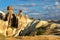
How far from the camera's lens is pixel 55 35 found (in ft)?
30.9

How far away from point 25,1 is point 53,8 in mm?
1253

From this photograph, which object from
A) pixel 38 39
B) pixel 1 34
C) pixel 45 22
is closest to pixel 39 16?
pixel 45 22

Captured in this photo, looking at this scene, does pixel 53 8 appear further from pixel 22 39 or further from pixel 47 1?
pixel 22 39

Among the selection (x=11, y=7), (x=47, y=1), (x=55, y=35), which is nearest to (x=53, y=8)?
(x=47, y=1)

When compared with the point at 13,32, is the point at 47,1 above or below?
above

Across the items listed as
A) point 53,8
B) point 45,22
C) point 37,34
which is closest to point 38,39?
point 37,34

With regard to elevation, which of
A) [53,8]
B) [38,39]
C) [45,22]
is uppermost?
[53,8]

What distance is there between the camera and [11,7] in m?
9.55

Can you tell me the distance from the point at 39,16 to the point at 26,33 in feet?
3.03

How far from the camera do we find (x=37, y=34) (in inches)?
372

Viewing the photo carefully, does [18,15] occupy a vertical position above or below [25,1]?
below

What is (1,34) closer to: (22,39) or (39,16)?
(22,39)

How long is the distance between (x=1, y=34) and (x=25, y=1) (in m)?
1.75

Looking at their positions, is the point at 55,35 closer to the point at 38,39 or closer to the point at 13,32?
the point at 38,39
